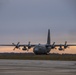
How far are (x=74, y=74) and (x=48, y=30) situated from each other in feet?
404

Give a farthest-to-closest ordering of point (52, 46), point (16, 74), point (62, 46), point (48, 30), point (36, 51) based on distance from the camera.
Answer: point (48, 30), point (62, 46), point (52, 46), point (36, 51), point (16, 74)

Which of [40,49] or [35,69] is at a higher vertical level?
[35,69]

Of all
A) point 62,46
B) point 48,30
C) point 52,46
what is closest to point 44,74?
point 52,46

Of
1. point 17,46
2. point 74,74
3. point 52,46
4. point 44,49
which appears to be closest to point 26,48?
point 17,46

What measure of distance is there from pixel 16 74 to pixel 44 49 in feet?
300

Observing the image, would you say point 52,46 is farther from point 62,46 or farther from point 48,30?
point 48,30

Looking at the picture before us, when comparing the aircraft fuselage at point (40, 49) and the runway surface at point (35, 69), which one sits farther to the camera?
the aircraft fuselage at point (40, 49)

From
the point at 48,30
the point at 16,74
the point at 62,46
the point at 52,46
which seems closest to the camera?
the point at 16,74

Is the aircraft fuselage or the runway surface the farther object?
the aircraft fuselage

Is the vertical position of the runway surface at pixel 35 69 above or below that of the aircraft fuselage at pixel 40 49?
above

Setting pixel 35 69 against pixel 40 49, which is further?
pixel 40 49

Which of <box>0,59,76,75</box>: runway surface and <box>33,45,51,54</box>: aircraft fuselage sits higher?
<box>0,59,76,75</box>: runway surface

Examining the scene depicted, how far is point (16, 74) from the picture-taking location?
71.8ft

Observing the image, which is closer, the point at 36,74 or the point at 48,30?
the point at 36,74
